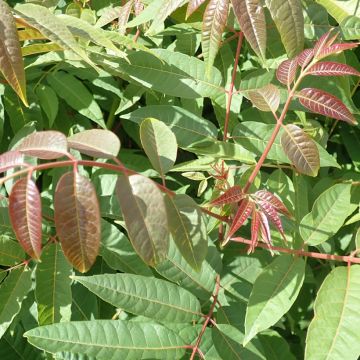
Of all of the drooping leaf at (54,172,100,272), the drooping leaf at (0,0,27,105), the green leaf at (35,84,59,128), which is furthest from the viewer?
the green leaf at (35,84,59,128)

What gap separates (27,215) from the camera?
32.8 inches

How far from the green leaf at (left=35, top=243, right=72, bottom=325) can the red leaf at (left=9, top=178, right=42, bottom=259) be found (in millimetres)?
371

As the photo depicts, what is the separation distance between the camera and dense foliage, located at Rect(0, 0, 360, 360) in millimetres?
886

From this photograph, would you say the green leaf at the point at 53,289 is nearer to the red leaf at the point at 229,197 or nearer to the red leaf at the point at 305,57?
the red leaf at the point at 229,197

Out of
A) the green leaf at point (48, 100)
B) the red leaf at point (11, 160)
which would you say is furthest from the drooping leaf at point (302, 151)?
the green leaf at point (48, 100)

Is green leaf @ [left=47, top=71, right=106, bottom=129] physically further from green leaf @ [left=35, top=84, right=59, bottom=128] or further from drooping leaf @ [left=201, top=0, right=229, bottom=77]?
drooping leaf @ [left=201, top=0, right=229, bottom=77]

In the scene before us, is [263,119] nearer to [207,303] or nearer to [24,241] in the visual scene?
[207,303]

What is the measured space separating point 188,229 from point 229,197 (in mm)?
135

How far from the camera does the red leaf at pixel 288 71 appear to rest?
3.73 ft

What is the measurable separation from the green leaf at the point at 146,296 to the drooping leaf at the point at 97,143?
277 mm

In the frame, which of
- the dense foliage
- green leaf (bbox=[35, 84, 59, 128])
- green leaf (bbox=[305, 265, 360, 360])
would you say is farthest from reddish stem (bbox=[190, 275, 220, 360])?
green leaf (bbox=[35, 84, 59, 128])

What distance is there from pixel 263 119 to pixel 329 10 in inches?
12.7

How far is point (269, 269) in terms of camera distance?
1139mm

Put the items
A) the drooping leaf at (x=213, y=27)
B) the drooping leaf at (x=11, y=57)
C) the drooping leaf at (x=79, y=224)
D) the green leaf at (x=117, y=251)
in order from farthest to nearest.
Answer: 1. the green leaf at (x=117, y=251)
2. the drooping leaf at (x=213, y=27)
3. the drooping leaf at (x=11, y=57)
4. the drooping leaf at (x=79, y=224)
